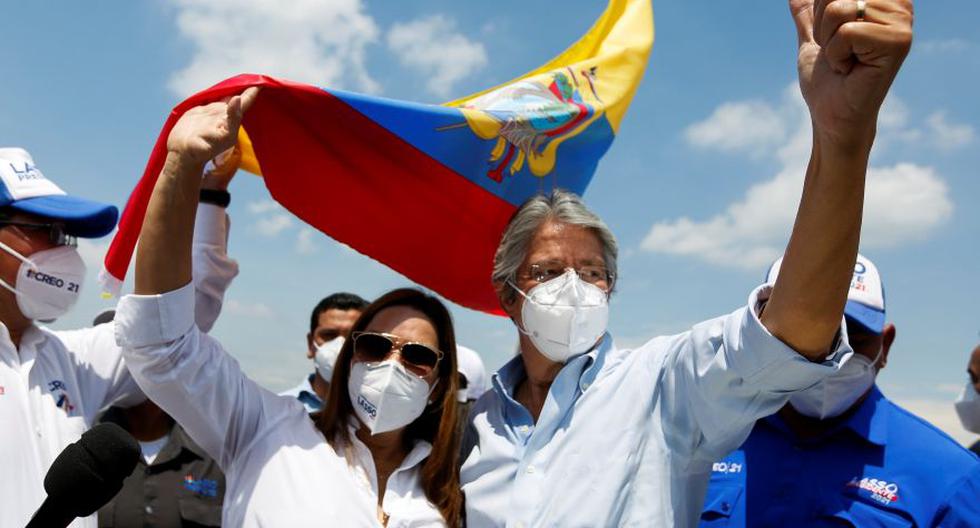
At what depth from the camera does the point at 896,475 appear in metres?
3.04

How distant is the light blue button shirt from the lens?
235 cm

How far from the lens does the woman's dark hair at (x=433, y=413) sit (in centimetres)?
339

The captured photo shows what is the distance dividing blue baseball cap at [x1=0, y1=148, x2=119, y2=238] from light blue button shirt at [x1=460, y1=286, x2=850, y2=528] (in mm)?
2068

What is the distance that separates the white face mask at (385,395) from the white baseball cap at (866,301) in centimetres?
160

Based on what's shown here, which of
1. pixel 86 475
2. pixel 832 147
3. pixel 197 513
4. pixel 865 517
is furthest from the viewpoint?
pixel 197 513

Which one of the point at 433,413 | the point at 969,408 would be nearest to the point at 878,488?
the point at 433,413

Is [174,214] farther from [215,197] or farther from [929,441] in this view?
[929,441]

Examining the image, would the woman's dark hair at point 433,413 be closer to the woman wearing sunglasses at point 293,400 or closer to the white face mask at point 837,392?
the woman wearing sunglasses at point 293,400

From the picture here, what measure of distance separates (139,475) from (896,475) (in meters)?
4.00

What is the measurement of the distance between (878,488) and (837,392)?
0.40 metres

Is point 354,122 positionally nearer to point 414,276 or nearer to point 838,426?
point 414,276

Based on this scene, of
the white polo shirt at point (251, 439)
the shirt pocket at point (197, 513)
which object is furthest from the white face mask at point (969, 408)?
the shirt pocket at point (197, 513)

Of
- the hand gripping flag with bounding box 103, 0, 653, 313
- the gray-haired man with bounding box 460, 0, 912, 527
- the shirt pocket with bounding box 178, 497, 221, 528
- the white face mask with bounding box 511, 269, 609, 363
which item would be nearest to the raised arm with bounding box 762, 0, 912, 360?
the gray-haired man with bounding box 460, 0, 912, 527

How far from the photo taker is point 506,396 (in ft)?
11.5
